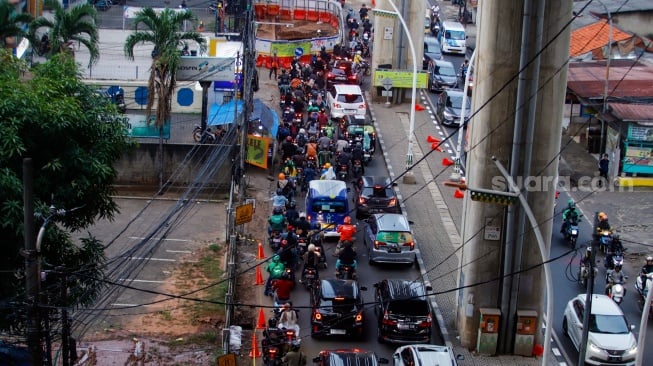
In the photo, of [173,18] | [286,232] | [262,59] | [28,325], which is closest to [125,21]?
[262,59]

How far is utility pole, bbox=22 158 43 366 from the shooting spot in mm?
18797

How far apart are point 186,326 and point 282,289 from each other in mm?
2906

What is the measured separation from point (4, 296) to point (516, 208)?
12.1 meters

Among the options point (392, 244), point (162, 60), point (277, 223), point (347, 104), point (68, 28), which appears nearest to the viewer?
point (392, 244)

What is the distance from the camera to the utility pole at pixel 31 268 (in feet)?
61.7

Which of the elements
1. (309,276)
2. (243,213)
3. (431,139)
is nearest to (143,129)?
(243,213)

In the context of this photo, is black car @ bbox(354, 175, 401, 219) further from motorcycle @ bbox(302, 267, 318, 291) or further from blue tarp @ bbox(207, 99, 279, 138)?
blue tarp @ bbox(207, 99, 279, 138)

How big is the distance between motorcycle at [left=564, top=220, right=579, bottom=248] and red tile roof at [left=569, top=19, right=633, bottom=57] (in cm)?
2147

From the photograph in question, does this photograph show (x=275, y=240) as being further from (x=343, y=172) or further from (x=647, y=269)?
(x=647, y=269)

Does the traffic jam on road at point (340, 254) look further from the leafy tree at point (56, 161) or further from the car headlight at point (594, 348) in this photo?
the leafy tree at point (56, 161)

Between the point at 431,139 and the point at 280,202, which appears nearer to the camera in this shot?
the point at 280,202

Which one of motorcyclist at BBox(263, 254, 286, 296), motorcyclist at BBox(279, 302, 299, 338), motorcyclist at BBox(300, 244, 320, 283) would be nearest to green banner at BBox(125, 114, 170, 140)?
motorcyclist at BBox(300, 244, 320, 283)

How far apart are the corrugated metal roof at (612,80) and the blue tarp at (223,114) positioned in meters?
13.4

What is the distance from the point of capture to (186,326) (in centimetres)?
2889
